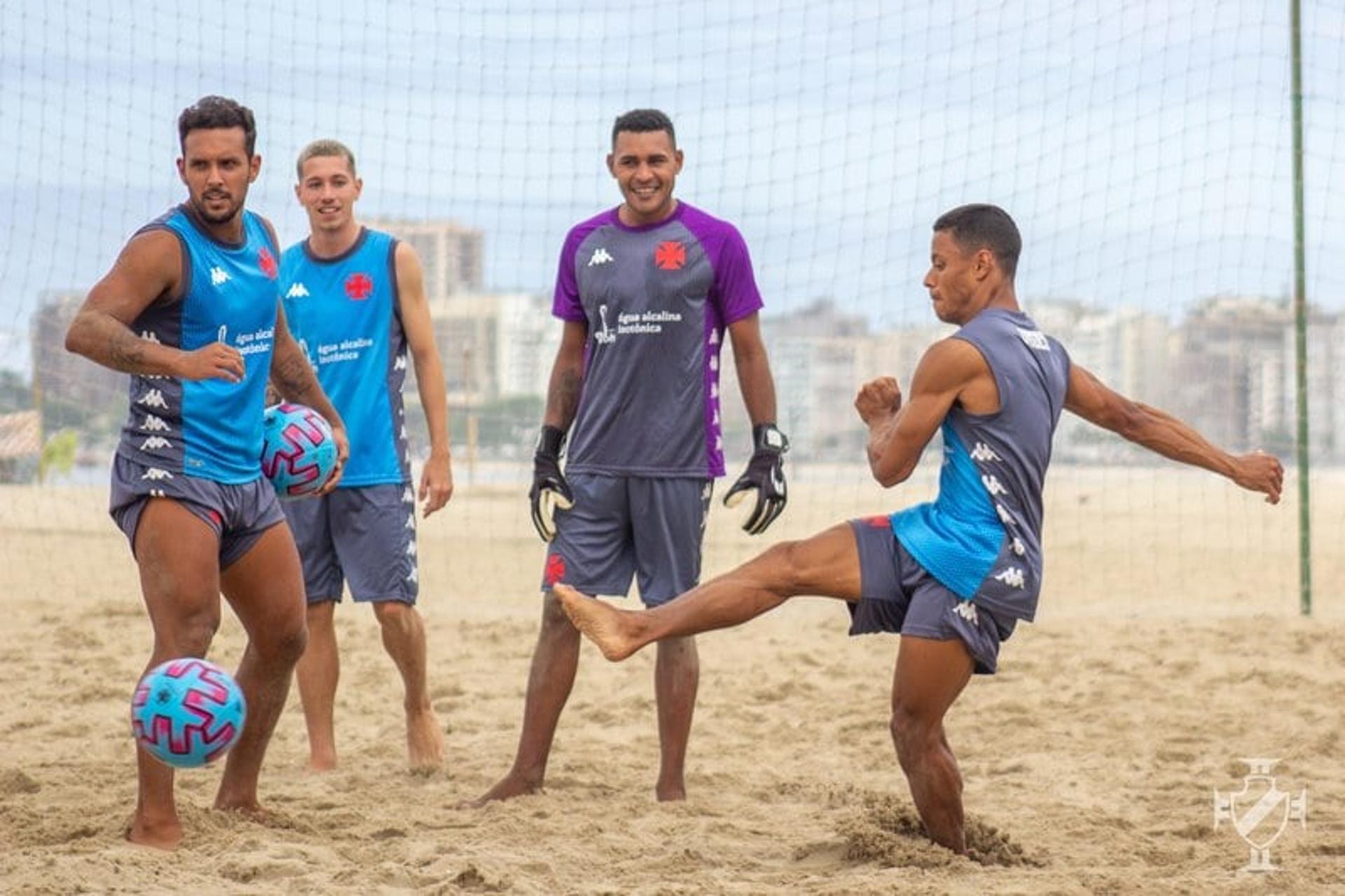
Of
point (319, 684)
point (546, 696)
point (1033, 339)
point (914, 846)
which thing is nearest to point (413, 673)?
point (319, 684)

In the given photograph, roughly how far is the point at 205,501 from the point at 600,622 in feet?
3.53

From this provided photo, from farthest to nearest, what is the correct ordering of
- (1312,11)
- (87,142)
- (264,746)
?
1. (87,142)
2. (1312,11)
3. (264,746)

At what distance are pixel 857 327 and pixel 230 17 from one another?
12.5 m

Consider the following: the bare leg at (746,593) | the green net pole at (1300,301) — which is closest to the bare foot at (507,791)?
the bare leg at (746,593)

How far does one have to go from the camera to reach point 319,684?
263 inches

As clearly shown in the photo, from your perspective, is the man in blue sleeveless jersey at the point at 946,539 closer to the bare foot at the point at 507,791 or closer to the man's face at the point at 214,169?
the bare foot at the point at 507,791

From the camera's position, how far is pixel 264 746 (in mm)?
5508

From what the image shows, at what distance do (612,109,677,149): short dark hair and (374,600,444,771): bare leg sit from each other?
1.78 meters

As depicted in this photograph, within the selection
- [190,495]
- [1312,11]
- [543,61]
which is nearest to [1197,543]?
[1312,11]

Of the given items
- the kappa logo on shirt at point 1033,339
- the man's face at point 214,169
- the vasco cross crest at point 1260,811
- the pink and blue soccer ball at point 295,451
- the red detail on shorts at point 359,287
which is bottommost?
the vasco cross crest at point 1260,811

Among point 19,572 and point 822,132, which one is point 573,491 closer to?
point 822,132

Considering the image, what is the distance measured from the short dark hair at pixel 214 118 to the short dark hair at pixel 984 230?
181 centimetres

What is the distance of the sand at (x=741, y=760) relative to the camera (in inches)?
191

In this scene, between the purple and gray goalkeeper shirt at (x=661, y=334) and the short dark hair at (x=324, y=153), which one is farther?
the short dark hair at (x=324, y=153)
